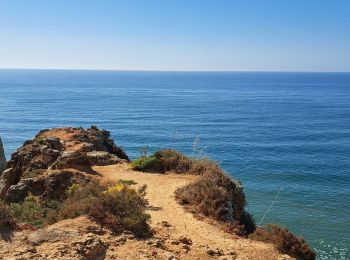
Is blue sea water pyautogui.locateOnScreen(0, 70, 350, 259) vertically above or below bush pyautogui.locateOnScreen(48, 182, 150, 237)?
below

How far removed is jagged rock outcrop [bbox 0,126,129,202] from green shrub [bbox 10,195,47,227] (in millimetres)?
2092

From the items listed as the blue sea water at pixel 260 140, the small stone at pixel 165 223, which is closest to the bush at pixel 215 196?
the small stone at pixel 165 223

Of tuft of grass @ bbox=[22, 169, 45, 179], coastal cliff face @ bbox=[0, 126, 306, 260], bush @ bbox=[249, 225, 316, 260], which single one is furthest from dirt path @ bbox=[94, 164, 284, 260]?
tuft of grass @ bbox=[22, 169, 45, 179]

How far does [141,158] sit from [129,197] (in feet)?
30.7

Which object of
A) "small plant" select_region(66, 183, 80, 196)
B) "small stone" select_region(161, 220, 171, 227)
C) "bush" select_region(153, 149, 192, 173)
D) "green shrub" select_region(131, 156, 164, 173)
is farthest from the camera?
"green shrub" select_region(131, 156, 164, 173)

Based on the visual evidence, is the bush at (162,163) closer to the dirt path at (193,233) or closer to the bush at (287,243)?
the dirt path at (193,233)

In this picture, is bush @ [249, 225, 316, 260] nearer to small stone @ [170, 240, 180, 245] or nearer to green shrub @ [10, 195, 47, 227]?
small stone @ [170, 240, 180, 245]

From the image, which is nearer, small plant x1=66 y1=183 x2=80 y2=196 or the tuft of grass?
small plant x1=66 y1=183 x2=80 y2=196

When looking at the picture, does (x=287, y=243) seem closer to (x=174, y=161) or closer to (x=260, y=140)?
(x=174, y=161)

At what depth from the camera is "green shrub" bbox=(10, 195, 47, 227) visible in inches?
605

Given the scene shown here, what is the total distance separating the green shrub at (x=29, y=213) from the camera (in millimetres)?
15367

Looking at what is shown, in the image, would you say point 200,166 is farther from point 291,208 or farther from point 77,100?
point 77,100

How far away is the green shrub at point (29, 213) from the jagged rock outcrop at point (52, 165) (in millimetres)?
2092

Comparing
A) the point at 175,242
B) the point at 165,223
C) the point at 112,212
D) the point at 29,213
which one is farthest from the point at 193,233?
the point at 29,213
